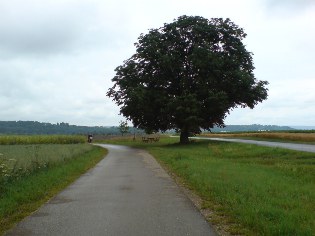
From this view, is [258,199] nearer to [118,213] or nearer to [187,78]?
[118,213]

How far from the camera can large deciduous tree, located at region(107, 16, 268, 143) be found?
42.2 meters

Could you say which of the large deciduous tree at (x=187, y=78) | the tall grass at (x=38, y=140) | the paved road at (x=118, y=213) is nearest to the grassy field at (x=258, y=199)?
the paved road at (x=118, y=213)

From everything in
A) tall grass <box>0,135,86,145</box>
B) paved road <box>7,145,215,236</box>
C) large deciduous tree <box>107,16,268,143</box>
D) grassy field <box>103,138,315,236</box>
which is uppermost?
large deciduous tree <box>107,16,268,143</box>

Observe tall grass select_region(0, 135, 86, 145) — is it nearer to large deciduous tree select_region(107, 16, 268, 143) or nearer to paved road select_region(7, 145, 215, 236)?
large deciduous tree select_region(107, 16, 268, 143)

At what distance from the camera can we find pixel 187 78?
147 ft

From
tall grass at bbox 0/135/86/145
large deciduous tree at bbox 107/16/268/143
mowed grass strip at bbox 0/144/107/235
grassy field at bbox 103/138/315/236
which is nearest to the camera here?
grassy field at bbox 103/138/315/236

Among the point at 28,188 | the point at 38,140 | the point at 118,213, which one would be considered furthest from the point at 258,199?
the point at 38,140

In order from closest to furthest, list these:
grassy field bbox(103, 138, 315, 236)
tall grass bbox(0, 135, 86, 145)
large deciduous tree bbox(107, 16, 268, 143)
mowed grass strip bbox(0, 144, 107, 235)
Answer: grassy field bbox(103, 138, 315, 236) → mowed grass strip bbox(0, 144, 107, 235) → large deciduous tree bbox(107, 16, 268, 143) → tall grass bbox(0, 135, 86, 145)

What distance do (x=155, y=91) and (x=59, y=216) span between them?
35.6 m

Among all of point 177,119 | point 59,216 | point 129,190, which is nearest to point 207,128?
point 177,119

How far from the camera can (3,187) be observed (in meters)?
12.2

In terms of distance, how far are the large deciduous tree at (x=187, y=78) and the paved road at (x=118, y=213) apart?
28171 mm

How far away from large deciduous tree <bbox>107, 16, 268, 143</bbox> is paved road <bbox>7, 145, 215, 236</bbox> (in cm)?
2817

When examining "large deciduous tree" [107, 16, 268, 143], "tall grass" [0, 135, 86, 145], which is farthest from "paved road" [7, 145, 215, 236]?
"tall grass" [0, 135, 86, 145]
